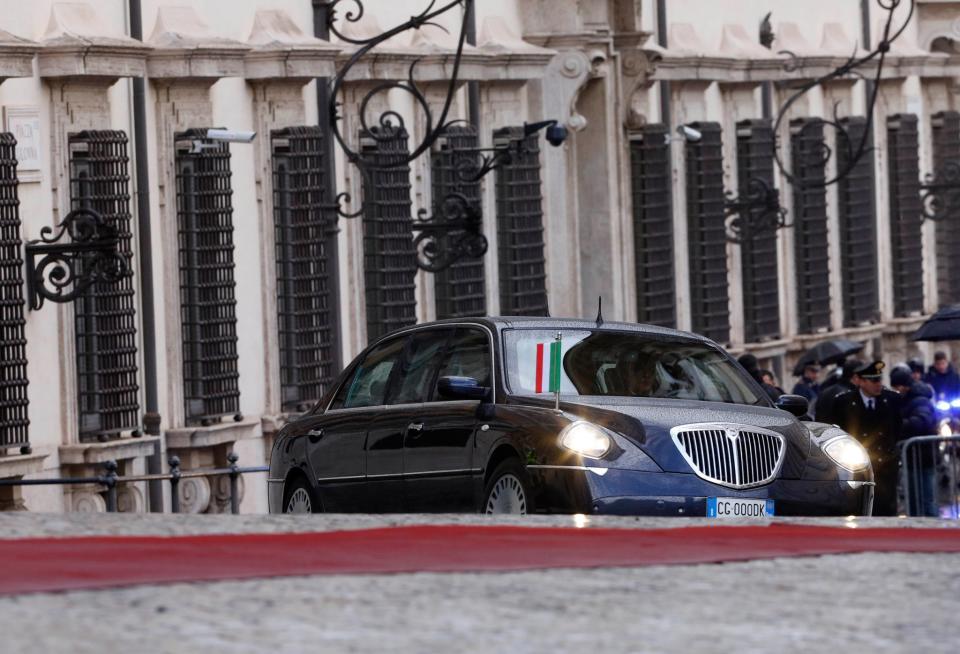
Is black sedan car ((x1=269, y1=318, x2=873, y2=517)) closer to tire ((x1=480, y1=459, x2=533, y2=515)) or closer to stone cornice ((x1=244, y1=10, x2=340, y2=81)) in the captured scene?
tire ((x1=480, y1=459, x2=533, y2=515))

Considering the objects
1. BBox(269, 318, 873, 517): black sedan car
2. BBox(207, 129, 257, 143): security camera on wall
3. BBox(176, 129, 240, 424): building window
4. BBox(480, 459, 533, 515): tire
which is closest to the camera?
BBox(269, 318, 873, 517): black sedan car

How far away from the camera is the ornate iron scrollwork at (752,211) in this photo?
35.2 metres

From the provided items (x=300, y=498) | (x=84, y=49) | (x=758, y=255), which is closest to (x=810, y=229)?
(x=758, y=255)

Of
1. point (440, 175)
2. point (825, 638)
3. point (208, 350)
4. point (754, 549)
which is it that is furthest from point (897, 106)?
point (825, 638)

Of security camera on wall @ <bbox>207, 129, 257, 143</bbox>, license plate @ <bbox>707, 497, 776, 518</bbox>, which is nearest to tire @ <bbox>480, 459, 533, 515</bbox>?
license plate @ <bbox>707, 497, 776, 518</bbox>

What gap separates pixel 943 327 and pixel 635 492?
12667 mm

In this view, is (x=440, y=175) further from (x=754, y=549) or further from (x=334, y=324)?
(x=754, y=549)

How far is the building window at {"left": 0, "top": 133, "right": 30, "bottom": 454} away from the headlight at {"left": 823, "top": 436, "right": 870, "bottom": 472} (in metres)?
6.89

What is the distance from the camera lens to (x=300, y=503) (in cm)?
1820

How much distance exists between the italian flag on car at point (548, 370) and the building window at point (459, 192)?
36.9 ft

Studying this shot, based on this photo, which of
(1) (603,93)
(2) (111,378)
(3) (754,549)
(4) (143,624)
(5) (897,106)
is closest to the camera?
(4) (143,624)

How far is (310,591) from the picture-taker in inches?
449

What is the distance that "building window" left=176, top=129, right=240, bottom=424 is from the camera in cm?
2434

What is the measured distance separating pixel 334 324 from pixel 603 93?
599cm
